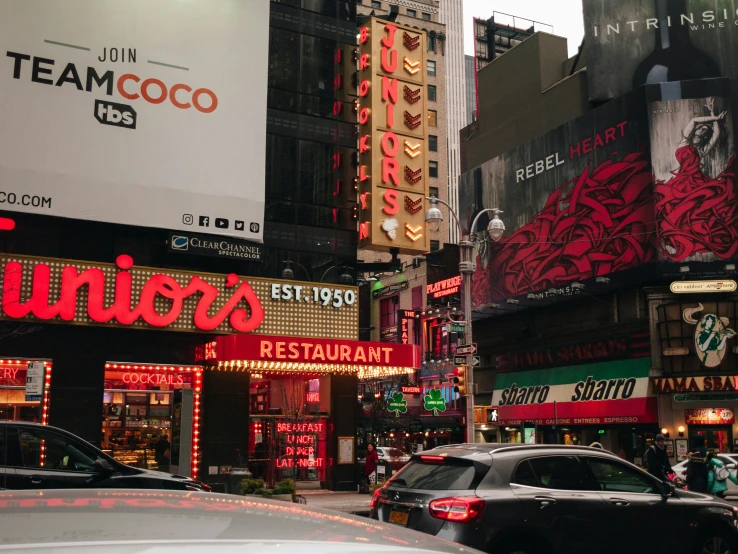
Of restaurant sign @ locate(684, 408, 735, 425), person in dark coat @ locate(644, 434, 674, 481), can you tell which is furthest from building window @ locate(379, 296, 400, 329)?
person in dark coat @ locate(644, 434, 674, 481)

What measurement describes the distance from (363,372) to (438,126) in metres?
57.9

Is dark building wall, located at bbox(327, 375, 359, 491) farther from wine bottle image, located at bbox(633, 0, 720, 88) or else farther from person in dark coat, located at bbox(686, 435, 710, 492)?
wine bottle image, located at bbox(633, 0, 720, 88)

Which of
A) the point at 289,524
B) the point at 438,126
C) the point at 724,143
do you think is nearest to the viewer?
the point at 289,524

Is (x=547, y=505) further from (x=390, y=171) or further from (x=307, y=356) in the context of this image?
(x=390, y=171)

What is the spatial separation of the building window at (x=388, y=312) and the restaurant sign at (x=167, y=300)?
39.8 m

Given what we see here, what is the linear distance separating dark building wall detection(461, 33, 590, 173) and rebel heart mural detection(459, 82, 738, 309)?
8.39 feet

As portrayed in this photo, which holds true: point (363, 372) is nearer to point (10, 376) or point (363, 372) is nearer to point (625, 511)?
point (10, 376)

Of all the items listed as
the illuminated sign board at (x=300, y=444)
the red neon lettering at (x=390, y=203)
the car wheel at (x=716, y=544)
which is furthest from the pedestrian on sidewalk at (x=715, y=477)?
the red neon lettering at (x=390, y=203)

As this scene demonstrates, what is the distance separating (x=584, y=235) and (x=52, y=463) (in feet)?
126

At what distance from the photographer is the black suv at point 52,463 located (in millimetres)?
11750

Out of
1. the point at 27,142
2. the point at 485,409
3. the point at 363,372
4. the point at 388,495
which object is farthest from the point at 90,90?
the point at 485,409

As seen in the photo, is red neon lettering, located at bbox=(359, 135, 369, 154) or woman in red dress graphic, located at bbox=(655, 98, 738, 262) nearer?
red neon lettering, located at bbox=(359, 135, 369, 154)

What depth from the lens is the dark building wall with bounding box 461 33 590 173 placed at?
51441 millimetres

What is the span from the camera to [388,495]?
1006 centimetres
